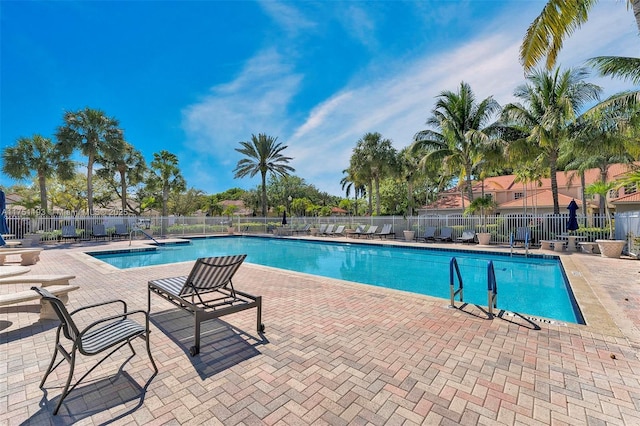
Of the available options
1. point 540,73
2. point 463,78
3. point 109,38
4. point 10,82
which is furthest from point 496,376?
point 10,82

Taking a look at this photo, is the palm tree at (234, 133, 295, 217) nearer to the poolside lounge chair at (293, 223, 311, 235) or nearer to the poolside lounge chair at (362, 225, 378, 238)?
the poolside lounge chair at (293, 223, 311, 235)

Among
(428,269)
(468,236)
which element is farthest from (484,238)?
(428,269)

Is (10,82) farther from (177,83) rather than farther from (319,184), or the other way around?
(319,184)

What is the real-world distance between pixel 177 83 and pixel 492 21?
16.4 m

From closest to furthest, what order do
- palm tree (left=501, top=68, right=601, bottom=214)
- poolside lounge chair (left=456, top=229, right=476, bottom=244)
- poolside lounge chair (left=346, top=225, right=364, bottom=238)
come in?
1. palm tree (left=501, top=68, right=601, bottom=214)
2. poolside lounge chair (left=456, top=229, right=476, bottom=244)
3. poolside lounge chair (left=346, top=225, right=364, bottom=238)

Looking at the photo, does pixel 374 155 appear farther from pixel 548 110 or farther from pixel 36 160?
pixel 36 160

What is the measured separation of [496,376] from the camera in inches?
105

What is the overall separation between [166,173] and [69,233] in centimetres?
1153

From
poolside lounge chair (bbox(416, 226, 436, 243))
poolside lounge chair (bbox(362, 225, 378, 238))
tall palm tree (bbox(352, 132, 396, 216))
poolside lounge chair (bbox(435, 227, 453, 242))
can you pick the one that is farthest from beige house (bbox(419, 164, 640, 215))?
poolside lounge chair (bbox(362, 225, 378, 238))

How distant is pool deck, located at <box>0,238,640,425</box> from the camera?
2.18 m

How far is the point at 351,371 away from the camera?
9.13ft

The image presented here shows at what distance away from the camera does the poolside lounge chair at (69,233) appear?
16.5 m

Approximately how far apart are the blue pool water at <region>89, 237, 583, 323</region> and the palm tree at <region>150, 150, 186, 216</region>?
41.9ft

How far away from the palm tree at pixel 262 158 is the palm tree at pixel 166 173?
5.98 m
